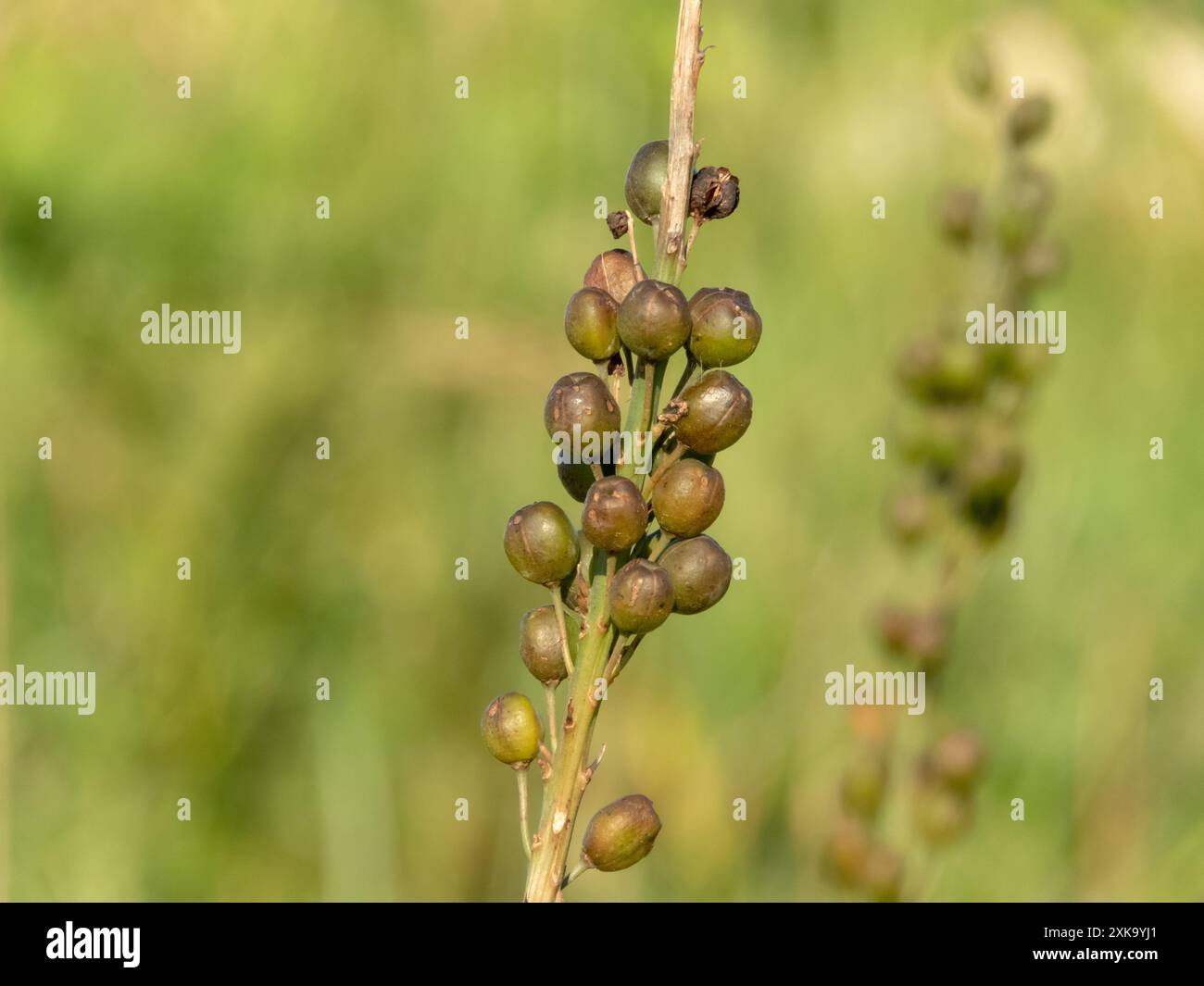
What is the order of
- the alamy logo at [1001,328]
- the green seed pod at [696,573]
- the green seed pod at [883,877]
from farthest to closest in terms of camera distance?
1. the alamy logo at [1001,328]
2. the green seed pod at [883,877]
3. the green seed pod at [696,573]

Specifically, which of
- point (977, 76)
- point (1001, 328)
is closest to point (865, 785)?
point (1001, 328)

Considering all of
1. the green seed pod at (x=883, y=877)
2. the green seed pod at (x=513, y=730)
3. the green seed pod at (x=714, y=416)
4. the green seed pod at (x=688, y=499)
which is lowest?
the green seed pod at (x=883, y=877)

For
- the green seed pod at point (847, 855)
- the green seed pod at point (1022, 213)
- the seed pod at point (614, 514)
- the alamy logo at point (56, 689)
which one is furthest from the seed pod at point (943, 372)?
the alamy logo at point (56, 689)

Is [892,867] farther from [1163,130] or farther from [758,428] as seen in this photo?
[1163,130]

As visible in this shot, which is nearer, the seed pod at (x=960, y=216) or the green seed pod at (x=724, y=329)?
the green seed pod at (x=724, y=329)

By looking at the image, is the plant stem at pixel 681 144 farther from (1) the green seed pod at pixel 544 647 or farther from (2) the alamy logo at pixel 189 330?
(2) the alamy logo at pixel 189 330

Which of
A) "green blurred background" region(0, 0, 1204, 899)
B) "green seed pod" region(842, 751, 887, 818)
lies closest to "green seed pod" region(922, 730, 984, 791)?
"green seed pod" region(842, 751, 887, 818)

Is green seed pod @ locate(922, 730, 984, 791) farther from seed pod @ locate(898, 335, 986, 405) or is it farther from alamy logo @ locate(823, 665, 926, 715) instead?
seed pod @ locate(898, 335, 986, 405)

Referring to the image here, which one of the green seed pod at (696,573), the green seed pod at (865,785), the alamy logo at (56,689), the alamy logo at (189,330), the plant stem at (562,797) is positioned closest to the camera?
the plant stem at (562,797)
